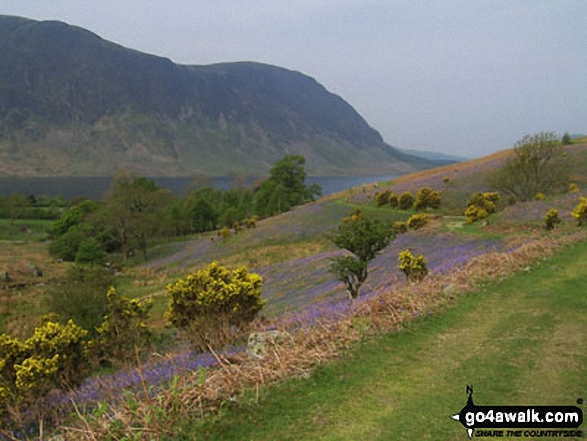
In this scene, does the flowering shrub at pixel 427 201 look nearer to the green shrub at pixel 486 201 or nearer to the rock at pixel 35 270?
the green shrub at pixel 486 201

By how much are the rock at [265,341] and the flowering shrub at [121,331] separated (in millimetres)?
5938

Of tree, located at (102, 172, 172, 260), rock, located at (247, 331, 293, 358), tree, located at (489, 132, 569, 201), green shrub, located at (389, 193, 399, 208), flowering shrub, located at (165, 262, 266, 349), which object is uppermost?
tree, located at (489, 132, 569, 201)

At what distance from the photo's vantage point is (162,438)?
563cm

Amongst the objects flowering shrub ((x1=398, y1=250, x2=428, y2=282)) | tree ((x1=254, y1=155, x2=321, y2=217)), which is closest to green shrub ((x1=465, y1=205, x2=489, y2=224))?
flowering shrub ((x1=398, y1=250, x2=428, y2=282))

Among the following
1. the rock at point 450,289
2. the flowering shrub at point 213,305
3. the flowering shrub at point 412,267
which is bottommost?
the flowering shrub at point 213,305

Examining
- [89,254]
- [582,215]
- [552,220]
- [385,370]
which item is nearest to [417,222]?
[552,220]

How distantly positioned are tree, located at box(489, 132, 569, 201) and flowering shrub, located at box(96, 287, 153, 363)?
35.9 meters

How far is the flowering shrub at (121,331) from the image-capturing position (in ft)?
47.9

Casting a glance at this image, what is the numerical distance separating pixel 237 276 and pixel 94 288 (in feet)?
33.7

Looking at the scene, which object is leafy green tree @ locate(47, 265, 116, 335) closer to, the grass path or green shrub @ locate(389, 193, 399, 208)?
the grass path

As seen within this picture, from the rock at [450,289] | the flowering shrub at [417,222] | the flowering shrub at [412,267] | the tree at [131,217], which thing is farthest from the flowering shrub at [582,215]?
the tree at [131,217]

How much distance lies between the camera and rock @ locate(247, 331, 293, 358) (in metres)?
8.45

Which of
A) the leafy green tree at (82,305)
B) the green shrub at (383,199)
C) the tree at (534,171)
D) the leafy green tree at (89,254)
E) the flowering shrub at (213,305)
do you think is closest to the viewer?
the flowering shrub at (213,305)

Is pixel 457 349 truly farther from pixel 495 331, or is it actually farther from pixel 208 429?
pixel 208 429
